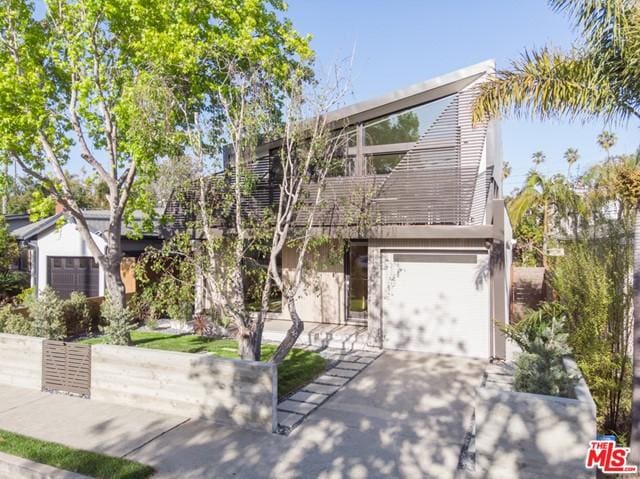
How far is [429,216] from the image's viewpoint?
10.1m

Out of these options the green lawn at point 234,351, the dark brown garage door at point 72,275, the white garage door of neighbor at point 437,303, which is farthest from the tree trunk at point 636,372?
the dark brown garage door at point 72,275

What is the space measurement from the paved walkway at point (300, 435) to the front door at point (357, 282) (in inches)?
183

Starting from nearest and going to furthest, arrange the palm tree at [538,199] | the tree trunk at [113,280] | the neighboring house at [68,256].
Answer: the tree trunk at [113,280] < the neighboring house at [68,256] < the palm tree at [538,199]

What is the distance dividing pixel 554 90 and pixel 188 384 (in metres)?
6.88

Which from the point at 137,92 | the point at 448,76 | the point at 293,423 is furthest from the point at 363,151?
the point at 293,423

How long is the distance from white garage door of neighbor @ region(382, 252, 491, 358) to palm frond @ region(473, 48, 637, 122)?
4.32 meters

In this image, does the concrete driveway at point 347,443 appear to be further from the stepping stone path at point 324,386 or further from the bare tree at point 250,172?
the bare tree at point 250,172

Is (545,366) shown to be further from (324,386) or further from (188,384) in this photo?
(188,384)

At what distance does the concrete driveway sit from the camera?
17.3 feet

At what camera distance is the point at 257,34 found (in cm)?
1201

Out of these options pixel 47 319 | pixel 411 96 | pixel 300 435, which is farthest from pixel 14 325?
pixel 411 96

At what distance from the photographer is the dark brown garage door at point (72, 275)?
15805 mm

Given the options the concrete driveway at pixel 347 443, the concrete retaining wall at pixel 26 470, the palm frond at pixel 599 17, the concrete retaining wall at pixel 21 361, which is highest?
the palm frond at pixel 599 17

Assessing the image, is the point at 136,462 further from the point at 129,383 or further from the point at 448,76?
the point at 448,76
